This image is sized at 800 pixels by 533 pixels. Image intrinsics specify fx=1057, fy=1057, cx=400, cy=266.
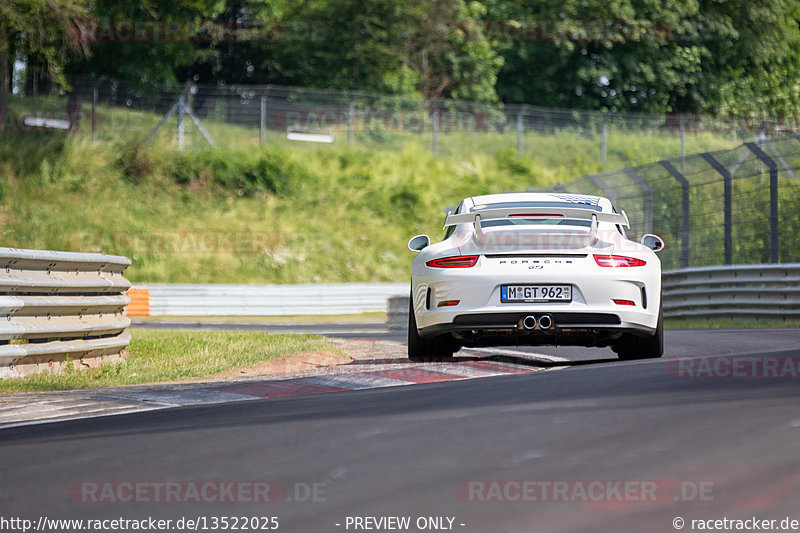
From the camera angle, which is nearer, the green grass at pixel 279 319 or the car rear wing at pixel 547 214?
the car rear wing at pixel 547 214

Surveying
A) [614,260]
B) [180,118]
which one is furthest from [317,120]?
[614,260]

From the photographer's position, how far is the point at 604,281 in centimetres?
811

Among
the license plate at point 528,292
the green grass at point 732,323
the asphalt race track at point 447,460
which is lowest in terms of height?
the green grass at point 732,323

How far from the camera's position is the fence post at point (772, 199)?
50.1 feet

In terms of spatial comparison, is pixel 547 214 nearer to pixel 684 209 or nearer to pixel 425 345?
pixel 425 345

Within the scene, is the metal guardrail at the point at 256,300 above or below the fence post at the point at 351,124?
below

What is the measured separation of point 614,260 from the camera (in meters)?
8.23

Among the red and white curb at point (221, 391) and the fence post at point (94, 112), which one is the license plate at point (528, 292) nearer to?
the red and white curb at point (221, 391)

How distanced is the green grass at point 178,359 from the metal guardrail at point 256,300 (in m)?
11.2

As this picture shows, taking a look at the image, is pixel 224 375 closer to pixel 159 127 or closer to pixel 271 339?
pixel 271 339

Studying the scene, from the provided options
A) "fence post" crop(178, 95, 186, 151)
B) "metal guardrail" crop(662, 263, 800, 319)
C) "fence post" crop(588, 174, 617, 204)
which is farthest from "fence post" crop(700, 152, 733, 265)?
"fence post" crop(178, 95, 186, 151)

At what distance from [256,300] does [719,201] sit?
12.9m

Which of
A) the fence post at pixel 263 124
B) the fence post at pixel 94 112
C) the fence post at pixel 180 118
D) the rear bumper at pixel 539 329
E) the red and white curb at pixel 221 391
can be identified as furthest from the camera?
the fence post at pixel 263 124

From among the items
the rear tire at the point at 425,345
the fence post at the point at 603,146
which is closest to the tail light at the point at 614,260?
the rear tire at the point at 425,345
